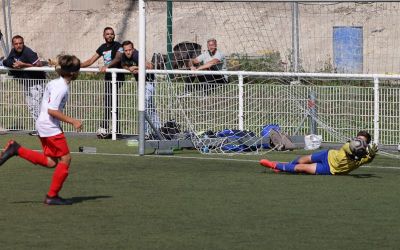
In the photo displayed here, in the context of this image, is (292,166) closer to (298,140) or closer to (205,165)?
(205,165)

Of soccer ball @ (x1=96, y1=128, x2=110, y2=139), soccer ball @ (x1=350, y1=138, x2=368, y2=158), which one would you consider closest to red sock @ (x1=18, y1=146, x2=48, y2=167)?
soccer ball @ (x1=350, y1=138, x2=368, y2=158)

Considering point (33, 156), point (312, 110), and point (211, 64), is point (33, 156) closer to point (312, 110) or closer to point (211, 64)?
point (312, 110)

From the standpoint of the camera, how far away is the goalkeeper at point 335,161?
15336 millimetres

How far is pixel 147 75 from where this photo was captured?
20.9m

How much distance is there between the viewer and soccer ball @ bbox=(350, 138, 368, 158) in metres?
15.1

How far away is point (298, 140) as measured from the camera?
65.7 feet

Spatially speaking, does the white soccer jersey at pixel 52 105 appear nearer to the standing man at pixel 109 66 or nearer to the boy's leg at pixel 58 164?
the boy's leg at pixel 58 164

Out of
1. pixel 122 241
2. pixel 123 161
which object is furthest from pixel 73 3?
pixel 122 241

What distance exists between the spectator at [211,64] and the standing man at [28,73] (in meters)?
3.09

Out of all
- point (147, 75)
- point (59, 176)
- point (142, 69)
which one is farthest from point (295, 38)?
point (59, 176)

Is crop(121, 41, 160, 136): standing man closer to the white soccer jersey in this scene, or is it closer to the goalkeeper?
the goalkeeper

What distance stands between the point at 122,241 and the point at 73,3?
27350 mm

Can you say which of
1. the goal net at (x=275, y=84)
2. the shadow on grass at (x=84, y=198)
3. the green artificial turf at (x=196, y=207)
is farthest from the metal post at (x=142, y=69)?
the shadow on grass at (x=84, y=198)

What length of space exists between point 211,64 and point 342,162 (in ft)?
19.4
